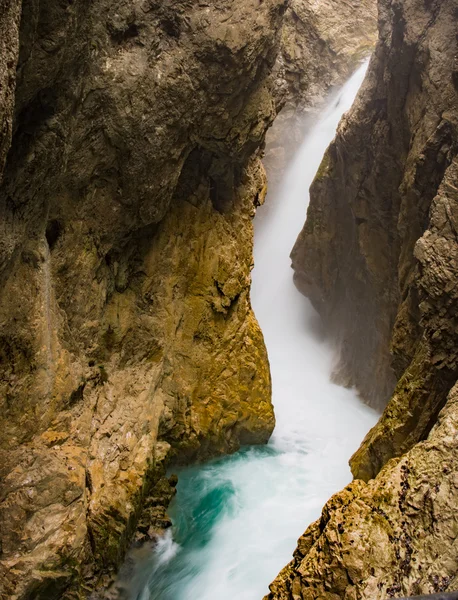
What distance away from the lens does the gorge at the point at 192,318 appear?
595cm

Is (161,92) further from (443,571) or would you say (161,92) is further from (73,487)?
(443,571)

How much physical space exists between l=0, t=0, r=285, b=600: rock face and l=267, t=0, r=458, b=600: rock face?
324cm

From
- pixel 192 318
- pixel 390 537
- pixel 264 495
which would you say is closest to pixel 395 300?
pixel 192 318

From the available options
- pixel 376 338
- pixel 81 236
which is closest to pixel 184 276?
pixel 81 236

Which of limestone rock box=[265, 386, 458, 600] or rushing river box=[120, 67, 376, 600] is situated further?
rushing river box=[120, 67, 376, 600]

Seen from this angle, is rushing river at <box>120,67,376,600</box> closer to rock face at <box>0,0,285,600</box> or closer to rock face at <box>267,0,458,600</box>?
rock face at <box>0,0,285,600</box>

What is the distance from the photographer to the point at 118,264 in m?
10.2

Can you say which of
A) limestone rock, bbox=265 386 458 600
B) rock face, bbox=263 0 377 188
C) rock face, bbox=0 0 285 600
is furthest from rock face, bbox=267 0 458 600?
rock face, bbox=263 0 377 188

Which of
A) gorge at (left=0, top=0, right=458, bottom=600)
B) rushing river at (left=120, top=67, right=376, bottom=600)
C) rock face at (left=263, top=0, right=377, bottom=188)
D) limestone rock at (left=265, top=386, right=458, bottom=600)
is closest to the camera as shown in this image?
limestone rock at (left=265, top=386, right=458, bottom=600)

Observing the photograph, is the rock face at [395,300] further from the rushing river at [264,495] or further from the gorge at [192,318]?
the rushing river at [264,495]

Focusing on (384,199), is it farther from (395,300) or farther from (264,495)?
(264,495)

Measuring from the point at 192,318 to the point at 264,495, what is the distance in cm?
399

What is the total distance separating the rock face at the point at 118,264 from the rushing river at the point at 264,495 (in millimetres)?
557

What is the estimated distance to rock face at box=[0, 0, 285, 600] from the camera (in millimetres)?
6621
